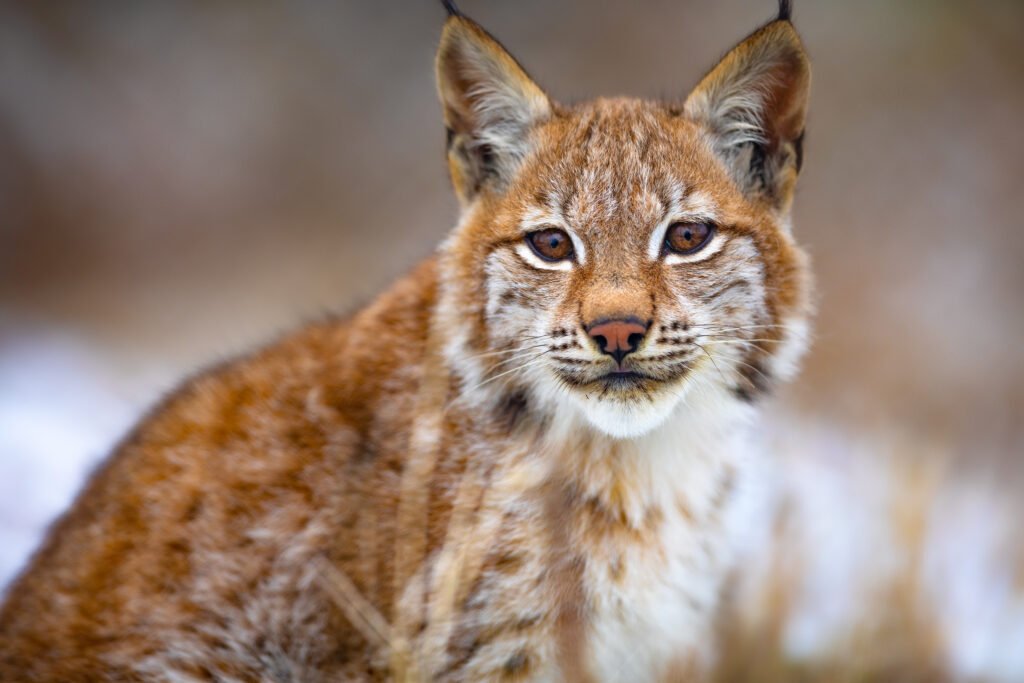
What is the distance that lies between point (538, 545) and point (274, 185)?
795 centimetres

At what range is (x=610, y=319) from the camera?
3309 millimetres

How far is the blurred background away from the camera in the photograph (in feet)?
21.4

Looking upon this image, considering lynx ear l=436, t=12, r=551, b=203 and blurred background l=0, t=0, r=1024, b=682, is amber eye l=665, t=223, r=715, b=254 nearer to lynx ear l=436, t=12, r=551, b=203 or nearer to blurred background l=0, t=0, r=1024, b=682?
lynx ear l=436, t=12, r=551, b=203

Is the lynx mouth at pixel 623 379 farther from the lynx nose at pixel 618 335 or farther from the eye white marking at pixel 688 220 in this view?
the eye white marking at pixel 688 220

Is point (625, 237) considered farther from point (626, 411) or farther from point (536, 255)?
point (626, 411)

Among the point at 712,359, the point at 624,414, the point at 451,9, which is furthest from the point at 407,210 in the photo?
the point at 624,414

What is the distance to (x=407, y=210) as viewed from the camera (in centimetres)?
1045

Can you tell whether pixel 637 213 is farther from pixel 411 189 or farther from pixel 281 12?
pixel 281 12

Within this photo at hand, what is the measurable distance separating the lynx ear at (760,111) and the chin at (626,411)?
2.96 feet

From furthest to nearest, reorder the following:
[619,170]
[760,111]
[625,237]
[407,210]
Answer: [407,210], [760,111], [619,170], [625,237]

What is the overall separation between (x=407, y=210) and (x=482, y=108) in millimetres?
6574

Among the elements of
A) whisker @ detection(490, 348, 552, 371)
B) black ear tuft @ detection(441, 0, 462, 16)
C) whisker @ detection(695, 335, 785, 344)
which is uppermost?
black ear tuft @ detection(441, 0, 462, 16)

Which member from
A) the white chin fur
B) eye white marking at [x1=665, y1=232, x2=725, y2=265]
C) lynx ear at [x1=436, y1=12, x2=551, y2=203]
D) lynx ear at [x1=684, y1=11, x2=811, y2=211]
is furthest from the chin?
lynx ear at [x1=436, y1=12, x2=551, y2=203]

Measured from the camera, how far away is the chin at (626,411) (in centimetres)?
343
